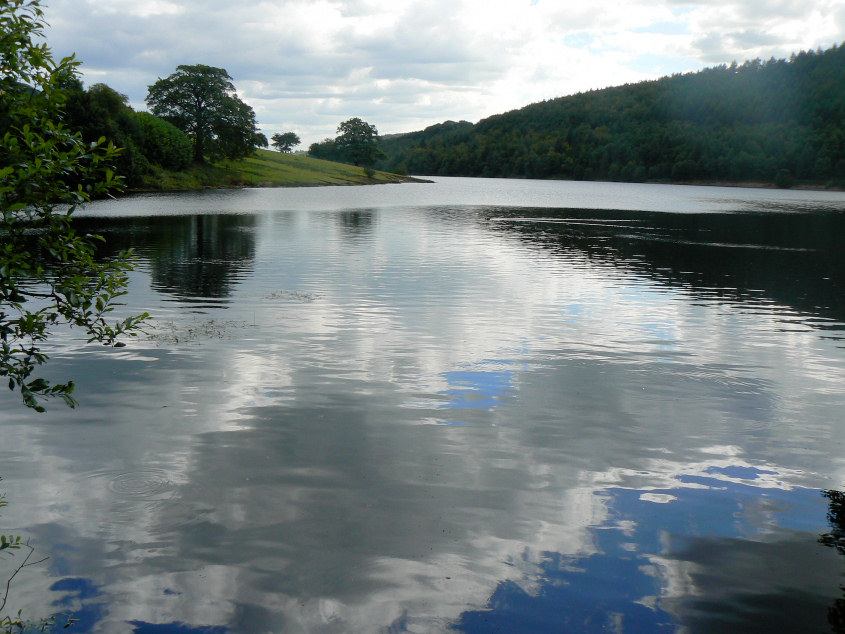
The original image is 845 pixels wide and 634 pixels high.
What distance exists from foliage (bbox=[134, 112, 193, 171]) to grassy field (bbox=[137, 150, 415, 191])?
2.72 meters

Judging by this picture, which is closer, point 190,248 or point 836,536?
point 836,536

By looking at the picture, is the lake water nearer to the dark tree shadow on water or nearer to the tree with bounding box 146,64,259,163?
the dark tree shadow on water

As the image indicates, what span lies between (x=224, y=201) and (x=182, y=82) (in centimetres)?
6041

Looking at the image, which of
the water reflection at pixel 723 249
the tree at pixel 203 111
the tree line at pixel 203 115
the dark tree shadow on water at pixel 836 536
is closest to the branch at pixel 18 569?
the dark tree shadow on water at pixel 836 536

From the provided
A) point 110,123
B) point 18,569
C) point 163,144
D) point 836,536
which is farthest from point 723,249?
point 163,144

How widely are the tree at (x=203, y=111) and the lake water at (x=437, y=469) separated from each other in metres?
129

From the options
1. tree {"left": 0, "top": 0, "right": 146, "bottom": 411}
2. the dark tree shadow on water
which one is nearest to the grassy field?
tree {"left": 0, "top": 0, "right": 146, "bottom": 411}

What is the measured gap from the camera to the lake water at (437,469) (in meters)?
9.55

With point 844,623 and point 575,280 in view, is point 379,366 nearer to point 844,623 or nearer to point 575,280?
point 844,623

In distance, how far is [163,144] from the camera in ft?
429

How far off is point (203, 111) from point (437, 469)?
15291cm

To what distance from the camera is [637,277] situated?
40.8 meters

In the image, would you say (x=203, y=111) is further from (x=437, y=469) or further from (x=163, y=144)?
(x=437, y=469)

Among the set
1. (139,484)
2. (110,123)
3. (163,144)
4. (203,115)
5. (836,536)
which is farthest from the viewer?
(203,115)
